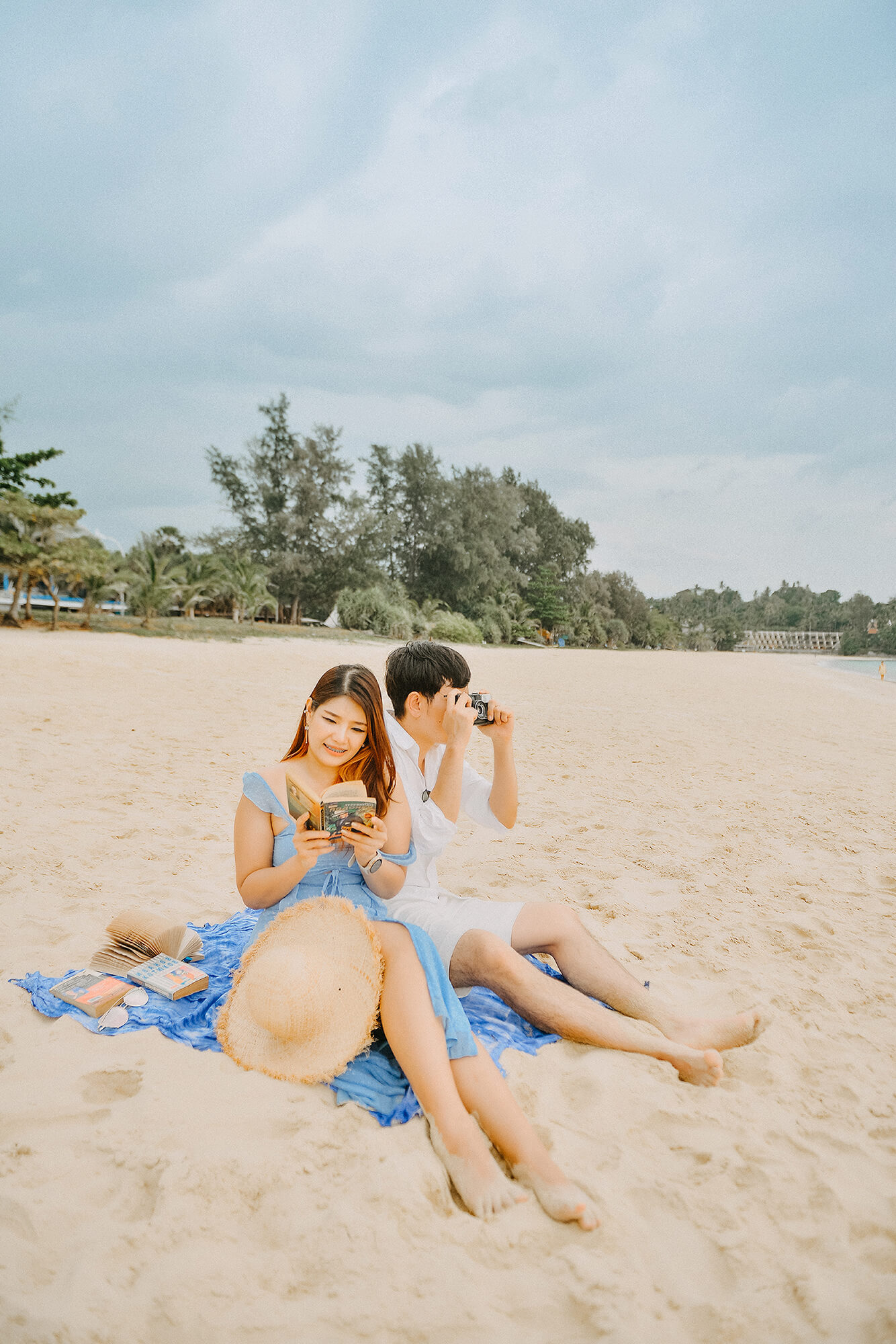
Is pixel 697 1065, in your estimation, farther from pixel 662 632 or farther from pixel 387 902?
pixel 662 632

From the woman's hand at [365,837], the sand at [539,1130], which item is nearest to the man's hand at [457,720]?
the woman's hand at [365,837]

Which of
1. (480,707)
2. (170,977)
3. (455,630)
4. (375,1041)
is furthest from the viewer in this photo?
(455,630)

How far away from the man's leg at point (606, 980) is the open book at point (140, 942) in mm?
1405

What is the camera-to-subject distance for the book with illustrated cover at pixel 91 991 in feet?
8.59

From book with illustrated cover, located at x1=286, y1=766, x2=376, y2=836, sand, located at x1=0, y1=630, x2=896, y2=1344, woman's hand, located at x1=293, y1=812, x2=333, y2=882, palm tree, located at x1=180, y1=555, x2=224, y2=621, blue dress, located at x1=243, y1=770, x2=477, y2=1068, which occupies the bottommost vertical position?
sand, located at x1=0, y1=630, x2=896, y2=1344

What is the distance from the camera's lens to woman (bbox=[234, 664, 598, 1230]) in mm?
1965

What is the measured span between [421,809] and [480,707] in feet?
1.56

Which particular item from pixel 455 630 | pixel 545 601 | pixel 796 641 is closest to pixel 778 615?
pixel 796 641

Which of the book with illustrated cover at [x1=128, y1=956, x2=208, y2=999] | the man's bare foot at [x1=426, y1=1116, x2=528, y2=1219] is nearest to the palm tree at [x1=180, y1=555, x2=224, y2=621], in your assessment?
the book with illustrated cover at [x1=128, y1=956, x2=208, y2=999]

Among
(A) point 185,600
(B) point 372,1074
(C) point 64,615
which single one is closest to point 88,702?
(B) point 372,1074

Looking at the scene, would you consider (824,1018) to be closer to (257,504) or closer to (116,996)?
(116,996)

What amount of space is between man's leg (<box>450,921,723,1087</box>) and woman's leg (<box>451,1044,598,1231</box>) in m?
0.37

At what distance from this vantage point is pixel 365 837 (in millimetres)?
2326

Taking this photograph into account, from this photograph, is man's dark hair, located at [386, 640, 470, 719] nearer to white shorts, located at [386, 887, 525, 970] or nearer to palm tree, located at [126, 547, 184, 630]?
white shorts, located at [386, 887, 525, 970]
